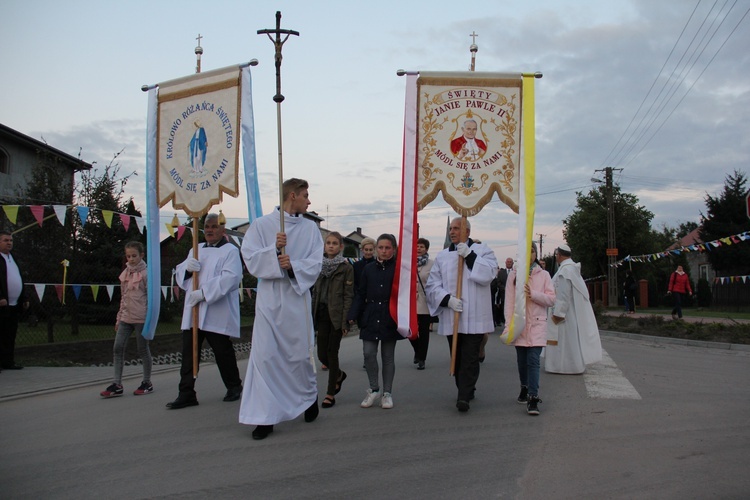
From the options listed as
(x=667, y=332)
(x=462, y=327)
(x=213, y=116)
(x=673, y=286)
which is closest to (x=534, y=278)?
(x=462, y=327)

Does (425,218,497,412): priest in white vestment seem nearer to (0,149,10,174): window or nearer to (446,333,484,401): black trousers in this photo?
(446,333,484,401): black trousers

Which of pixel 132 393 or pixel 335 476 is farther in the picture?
pixel 132 393

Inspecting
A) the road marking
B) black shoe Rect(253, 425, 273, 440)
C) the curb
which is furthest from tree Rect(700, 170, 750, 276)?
black shoe Rect(253, 425, 273, 440)

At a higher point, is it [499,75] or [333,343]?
[499,75]

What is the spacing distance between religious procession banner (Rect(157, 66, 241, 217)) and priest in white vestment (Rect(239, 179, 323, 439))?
1.46 metres

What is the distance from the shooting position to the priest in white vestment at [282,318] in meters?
5.52

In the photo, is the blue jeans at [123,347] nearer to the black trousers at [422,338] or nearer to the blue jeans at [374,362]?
the blue jeans at [374,362]

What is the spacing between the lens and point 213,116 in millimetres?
7402

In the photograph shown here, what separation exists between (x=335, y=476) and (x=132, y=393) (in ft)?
14.2

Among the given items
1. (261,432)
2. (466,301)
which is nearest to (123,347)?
(261,432)

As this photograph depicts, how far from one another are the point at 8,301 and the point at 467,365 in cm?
719

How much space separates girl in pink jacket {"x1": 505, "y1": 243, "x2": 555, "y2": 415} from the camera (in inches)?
248

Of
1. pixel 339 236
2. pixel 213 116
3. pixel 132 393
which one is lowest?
pixel 132 393

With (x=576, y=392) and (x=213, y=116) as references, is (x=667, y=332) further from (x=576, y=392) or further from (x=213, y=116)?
(x=213, y=116)
